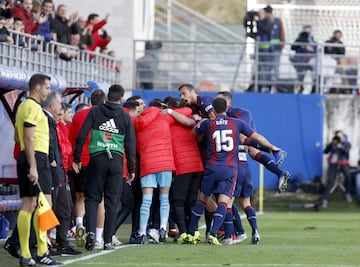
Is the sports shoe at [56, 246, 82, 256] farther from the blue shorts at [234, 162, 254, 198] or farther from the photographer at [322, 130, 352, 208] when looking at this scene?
the photographer at [322, 130, 352, 208]

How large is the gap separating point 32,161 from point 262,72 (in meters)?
20.3

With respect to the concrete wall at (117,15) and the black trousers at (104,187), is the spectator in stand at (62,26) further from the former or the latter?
the black trousers at (104,187)

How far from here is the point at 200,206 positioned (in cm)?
1742

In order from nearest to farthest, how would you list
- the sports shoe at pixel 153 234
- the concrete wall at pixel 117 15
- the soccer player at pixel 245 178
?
the soccer player at pixel 245 178, the sports shoe at pixel 153 234, the concrete wall at pixel 117 15

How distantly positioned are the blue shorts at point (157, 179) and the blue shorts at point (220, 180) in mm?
692

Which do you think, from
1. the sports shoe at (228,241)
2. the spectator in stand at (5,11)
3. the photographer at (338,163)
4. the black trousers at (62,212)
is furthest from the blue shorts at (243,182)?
the photographer at (338,163)

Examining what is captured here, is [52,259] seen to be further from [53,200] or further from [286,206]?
[286,206]

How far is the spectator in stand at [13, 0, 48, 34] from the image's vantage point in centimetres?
2359

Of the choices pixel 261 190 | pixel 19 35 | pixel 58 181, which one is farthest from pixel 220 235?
pixel 261 190

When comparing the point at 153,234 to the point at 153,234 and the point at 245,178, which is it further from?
the point at 245,178

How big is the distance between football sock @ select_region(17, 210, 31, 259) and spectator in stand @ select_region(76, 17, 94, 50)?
1489 cm

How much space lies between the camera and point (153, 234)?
17875mm

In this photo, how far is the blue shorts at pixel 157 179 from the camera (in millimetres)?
17625

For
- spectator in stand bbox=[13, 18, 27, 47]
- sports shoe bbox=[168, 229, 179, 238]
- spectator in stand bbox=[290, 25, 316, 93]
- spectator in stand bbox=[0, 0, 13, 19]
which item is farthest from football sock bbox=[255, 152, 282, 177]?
spectator in stand bbox=[290, 25, 316, 93]
